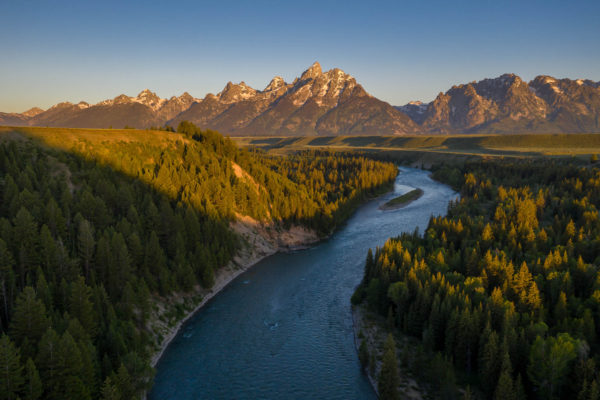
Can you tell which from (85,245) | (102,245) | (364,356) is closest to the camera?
(364,356)

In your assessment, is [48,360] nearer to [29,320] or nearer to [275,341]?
[29,320]

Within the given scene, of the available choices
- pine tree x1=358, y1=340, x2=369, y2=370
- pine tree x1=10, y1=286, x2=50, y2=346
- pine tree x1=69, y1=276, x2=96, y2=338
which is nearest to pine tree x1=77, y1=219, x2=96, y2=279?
pine tree x1=69, y1=276, x2=96, y2=338

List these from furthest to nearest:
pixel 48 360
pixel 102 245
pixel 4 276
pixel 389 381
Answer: pixel 102 245, pixel 4 276, pixel 389 381, pixel 48 360

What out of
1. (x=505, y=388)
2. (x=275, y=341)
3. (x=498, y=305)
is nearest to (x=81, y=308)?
(x=275, y=341)

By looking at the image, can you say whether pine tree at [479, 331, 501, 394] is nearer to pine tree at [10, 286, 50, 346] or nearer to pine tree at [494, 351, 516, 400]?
pine tree at [494, 351, 516, 400]

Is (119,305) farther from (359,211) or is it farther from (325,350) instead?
(359,211)

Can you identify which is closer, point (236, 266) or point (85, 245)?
point (85, 245)
